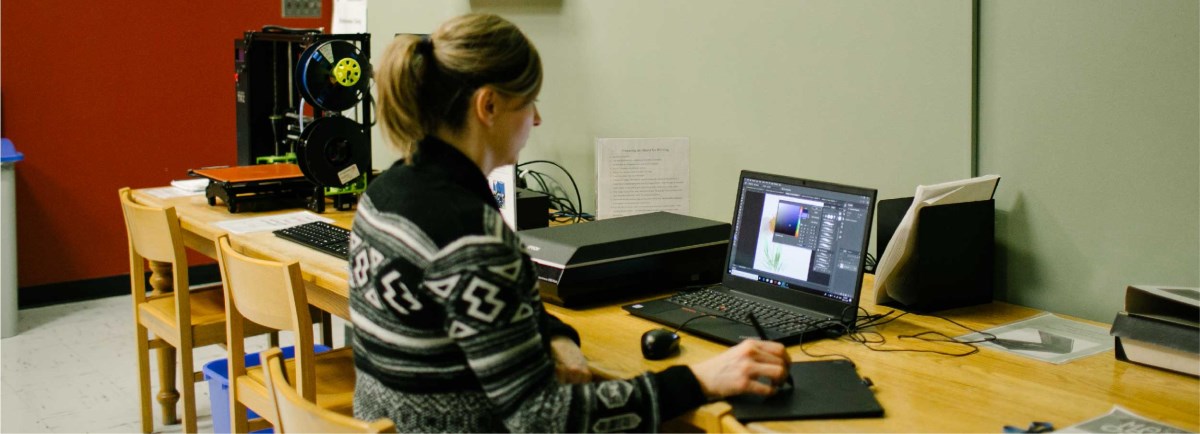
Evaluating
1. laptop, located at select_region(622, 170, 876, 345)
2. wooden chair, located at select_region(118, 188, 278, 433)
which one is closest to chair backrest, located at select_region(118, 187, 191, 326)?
wooden chair, located at select_region(118, 188, 278, 433)

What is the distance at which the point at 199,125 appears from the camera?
16.6ft

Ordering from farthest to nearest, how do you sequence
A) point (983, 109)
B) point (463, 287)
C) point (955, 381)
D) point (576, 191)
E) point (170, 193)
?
1. point (170, 193)
2. point (576, 191)
3. point (983, 109)
4. point (955, 381)
5. point (463, 287)

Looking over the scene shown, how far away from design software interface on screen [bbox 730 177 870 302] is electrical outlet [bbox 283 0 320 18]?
Result: 11.7 feet

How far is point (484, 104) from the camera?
1406mm

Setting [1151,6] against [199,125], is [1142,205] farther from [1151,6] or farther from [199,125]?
[199,125]

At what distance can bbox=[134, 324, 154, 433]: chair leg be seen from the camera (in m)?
3.13

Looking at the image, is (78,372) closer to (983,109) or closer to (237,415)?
(237,415)

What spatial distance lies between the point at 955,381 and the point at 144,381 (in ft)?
8.31

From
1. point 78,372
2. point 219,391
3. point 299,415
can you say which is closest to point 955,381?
point 299,415

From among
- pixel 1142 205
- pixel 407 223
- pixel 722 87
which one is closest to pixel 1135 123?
pixel 1142 205

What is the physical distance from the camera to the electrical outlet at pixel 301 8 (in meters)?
4.93

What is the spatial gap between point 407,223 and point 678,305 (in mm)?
739

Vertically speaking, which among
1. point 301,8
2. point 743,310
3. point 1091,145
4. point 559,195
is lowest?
point 743,310

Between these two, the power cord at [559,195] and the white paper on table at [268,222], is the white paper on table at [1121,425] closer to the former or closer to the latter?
the power cord at [559,195]
